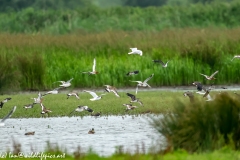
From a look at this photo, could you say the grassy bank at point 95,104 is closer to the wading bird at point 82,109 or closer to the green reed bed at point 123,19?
the wading bird at point 82,109

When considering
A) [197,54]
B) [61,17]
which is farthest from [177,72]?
[61,17]

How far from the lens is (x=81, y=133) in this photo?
13.6 meters

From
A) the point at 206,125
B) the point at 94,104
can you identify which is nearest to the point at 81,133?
the point at 94,104

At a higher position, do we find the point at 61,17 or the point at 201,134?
the point at 61,17

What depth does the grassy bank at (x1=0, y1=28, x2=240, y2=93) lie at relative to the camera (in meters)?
20.9

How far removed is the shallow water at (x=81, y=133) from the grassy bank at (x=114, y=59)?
4699 millimetres

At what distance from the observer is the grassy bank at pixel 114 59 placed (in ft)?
68.5

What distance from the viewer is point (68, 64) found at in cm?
2195

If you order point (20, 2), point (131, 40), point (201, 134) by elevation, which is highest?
point (20, 2)

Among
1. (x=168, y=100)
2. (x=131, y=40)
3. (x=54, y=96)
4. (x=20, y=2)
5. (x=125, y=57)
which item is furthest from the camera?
(x=20, y=2)

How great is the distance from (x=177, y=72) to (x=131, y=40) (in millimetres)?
4063

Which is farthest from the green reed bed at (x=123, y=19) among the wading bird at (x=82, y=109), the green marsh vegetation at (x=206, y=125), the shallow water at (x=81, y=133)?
the green marsh vegetation at (x=206, y=125)

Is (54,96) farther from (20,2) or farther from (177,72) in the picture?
(20,2)

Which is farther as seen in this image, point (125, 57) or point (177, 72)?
point (125, 57)
